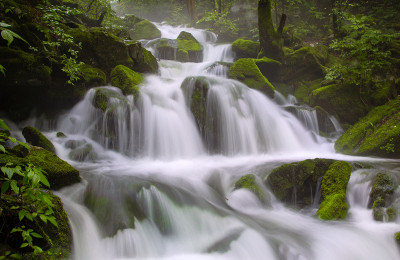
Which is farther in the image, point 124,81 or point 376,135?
point 124,81

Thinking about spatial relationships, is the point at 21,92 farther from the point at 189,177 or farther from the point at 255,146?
the point at 255,146

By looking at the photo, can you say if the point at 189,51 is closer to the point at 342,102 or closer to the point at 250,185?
the point at 342,102

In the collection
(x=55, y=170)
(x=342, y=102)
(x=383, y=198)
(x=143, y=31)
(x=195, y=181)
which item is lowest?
(x=383, y=198)

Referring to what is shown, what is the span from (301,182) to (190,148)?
365 cm

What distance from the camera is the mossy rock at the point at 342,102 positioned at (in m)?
9.33

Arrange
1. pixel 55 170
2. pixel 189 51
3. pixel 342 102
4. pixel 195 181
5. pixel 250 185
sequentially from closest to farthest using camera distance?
1. pixel 55 170
2. pixel 250 185
3. pixel 195 181
4. pixel 342 102
5. pixel 189 51

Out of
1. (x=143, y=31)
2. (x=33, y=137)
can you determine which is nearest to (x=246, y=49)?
(x=143, y=31)

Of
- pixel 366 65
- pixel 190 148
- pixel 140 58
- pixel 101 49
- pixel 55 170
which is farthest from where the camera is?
pixel 140 58

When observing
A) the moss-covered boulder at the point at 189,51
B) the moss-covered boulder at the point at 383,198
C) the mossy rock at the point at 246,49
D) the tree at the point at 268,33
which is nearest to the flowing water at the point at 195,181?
the moss-covered boulder at the point at 383,198

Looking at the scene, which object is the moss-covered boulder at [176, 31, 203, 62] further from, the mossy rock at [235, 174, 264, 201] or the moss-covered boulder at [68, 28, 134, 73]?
the mossy rock at [235, 174, 264, 201]

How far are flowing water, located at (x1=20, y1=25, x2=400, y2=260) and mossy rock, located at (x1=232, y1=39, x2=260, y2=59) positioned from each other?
176 inches

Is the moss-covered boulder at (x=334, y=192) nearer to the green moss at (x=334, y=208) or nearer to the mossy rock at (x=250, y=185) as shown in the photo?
the green moss at (x=334, y=208)

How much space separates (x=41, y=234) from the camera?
8.05 feet

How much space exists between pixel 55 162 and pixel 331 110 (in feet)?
32.7
